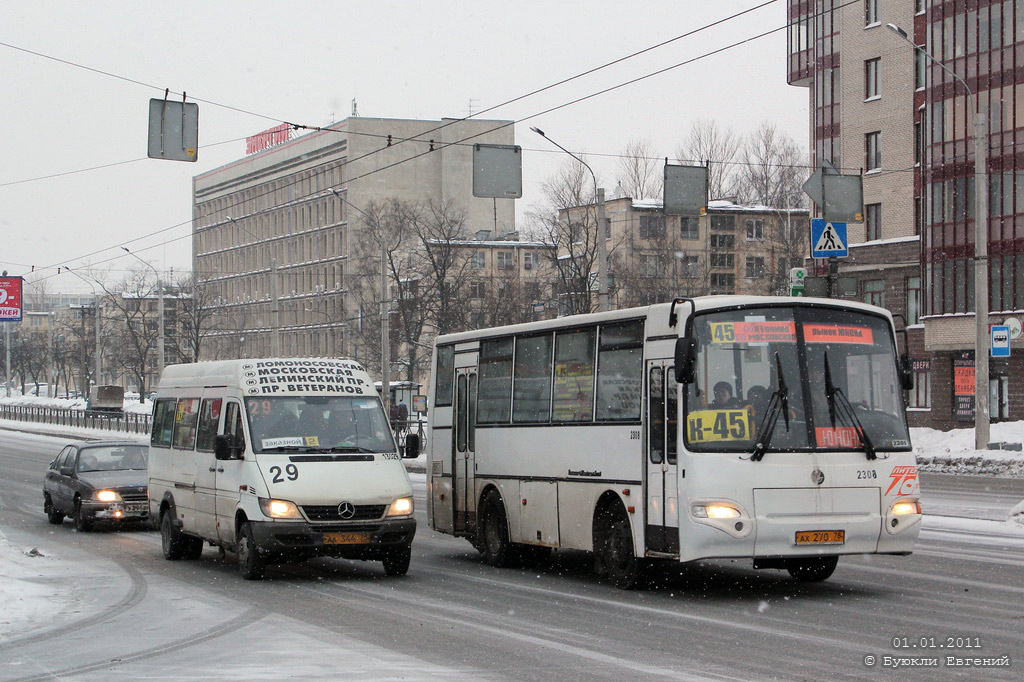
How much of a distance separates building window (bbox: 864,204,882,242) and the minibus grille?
162 ft

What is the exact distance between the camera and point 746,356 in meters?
12.9

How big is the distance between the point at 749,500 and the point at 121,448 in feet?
47.3

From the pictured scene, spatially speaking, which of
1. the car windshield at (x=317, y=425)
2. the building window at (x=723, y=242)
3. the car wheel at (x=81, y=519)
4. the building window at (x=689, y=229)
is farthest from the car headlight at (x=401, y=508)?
the building window at (x=723, y=242)

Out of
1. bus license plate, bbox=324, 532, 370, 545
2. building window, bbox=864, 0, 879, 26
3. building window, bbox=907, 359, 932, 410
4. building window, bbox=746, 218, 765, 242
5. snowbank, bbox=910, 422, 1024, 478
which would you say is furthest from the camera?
building window, bbox=746, 218, 765, 242

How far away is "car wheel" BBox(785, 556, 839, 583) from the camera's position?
13786 mm

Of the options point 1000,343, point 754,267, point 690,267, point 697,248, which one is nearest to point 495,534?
point 1000,343

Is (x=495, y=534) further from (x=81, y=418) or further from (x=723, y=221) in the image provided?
(x=723, y=221)

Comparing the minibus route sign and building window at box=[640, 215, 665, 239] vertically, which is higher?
building window at box=[640, 215, 665, 239]

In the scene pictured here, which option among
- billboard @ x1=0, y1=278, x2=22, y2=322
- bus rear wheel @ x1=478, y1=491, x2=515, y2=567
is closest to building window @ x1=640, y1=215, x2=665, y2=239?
billboard @ x1=0, y1=278, x2=22, y2=322

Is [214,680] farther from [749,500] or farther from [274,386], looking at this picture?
[274,386]

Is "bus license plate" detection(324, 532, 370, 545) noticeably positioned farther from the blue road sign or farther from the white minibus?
the blue road sign

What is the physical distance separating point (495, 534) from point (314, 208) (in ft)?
340

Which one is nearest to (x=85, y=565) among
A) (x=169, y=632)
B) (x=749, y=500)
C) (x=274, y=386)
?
(x=274, y=386)

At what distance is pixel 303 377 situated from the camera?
16016 mm
